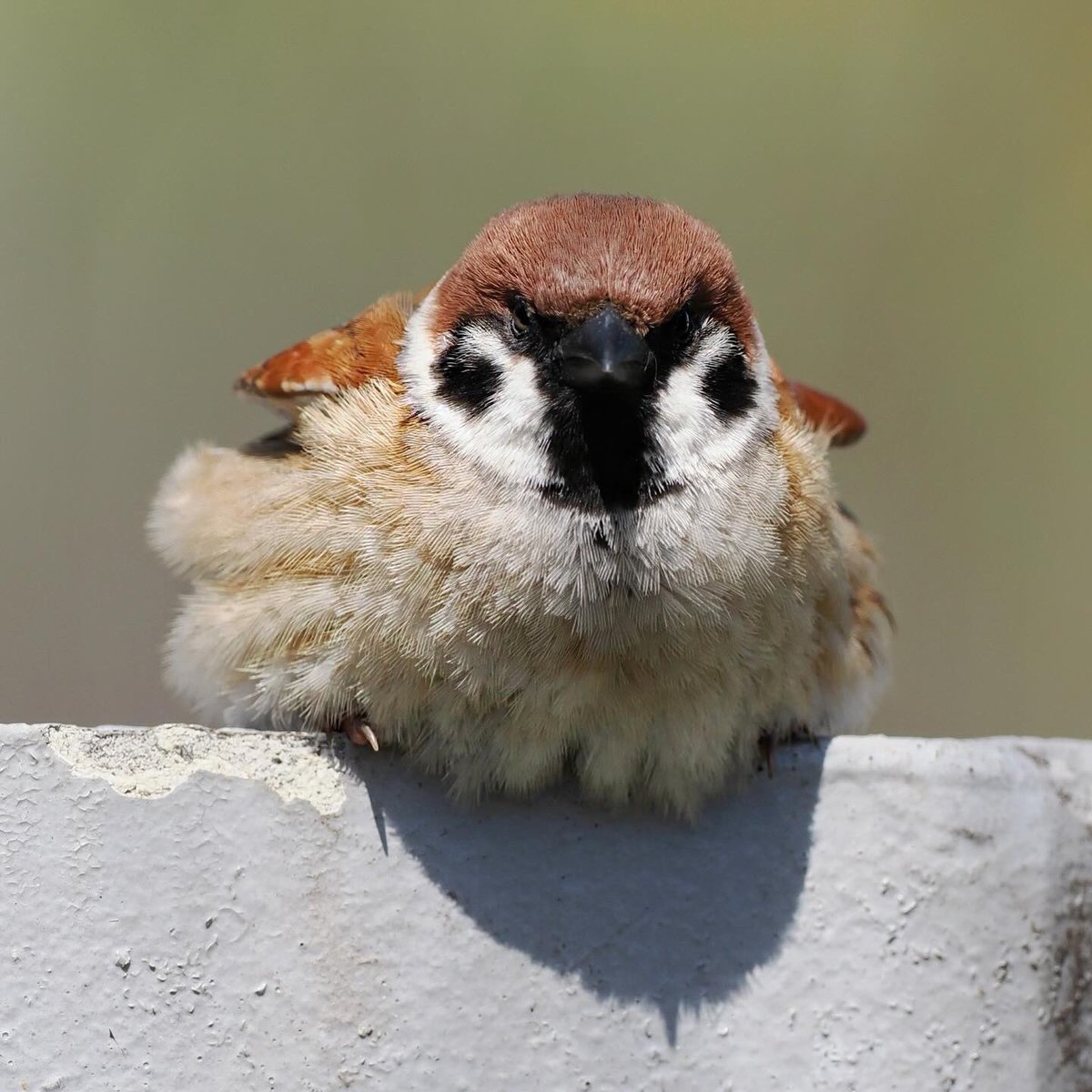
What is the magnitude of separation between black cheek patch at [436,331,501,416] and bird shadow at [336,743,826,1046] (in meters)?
0.48

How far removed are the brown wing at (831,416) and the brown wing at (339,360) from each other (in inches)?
26.1

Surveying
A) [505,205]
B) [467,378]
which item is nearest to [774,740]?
[467,378]

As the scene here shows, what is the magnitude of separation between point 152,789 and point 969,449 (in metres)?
3.08

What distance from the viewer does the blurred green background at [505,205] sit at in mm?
3740

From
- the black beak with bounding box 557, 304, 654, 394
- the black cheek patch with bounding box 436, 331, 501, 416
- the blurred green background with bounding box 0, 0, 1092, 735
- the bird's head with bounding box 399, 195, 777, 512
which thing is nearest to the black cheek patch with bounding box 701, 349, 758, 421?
the bird's head with bounding box 399, 195, 777, 512

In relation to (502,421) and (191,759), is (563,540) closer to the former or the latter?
(502,421)

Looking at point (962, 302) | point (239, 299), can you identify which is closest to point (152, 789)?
point (239, 299)

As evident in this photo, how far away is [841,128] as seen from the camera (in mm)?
4348

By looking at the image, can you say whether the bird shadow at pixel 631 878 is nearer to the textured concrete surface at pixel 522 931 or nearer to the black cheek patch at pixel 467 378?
the textured concrete surface at pixel 522 931

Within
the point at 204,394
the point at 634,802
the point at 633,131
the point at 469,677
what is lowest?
the point at 634,802

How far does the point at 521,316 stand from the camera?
1.96m

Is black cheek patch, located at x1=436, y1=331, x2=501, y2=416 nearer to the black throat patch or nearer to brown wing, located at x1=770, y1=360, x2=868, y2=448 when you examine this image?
the black throat patch

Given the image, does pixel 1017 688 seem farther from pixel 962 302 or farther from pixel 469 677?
pixel 469 677

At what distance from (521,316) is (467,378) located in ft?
0.35
